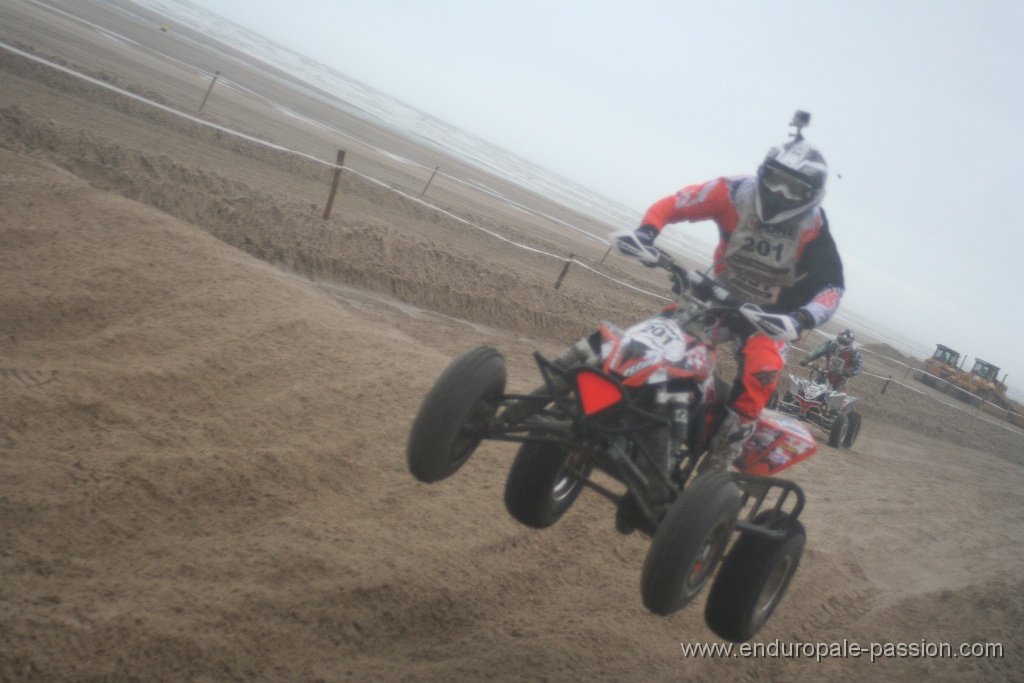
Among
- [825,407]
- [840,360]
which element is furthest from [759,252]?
[840,360]

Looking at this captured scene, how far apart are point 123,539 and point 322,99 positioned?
46.1 m

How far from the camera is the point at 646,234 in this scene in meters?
4.32

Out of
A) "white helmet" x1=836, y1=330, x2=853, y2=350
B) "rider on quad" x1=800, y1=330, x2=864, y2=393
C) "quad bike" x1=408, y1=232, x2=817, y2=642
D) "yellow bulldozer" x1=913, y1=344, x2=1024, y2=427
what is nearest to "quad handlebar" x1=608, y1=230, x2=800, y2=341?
"quad bike" x1=408, y1=232, x2=817, y2=642

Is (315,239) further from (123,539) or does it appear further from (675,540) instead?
(675,540)

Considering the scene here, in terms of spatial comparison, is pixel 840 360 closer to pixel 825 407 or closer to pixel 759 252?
pixel 825 407

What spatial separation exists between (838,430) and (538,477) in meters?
10.2

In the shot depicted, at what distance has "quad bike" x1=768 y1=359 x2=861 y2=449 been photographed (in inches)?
513

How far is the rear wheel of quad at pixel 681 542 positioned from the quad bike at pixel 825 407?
985 centimetres

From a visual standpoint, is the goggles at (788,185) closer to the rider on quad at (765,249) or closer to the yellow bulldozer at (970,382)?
the rider on quad at (765,249)

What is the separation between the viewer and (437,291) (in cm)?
1203

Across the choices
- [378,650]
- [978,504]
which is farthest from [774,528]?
[978,504]

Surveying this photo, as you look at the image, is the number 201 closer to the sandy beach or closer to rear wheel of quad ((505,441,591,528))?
rear wheel of quad ((505,441,591,528))

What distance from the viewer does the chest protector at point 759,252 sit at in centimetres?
433

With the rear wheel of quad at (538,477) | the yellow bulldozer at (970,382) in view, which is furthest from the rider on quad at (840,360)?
the yellow bulldozer at (970,382)
